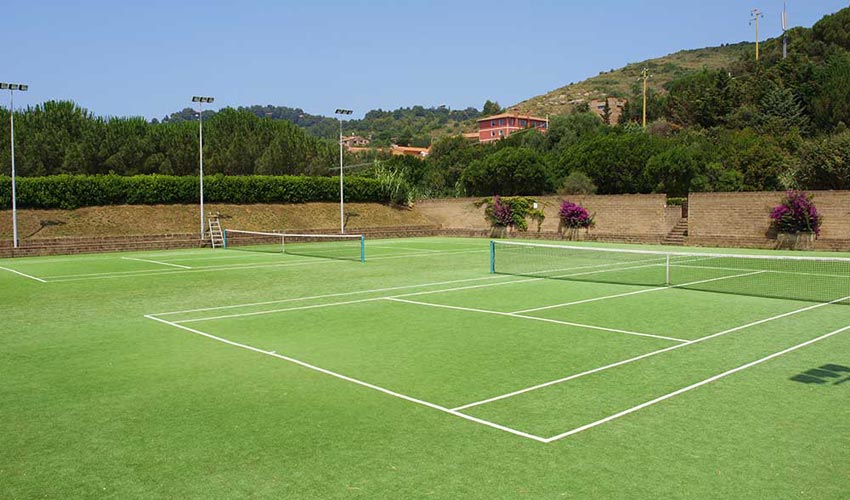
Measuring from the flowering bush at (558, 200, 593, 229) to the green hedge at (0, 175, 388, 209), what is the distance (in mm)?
15176

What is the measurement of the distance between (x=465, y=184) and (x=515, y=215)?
→ 1844cm

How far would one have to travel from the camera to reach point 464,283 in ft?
58.7

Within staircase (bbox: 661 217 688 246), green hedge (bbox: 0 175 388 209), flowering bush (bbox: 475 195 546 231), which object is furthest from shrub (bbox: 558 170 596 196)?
staircase (bbox: 661 217 688 246)

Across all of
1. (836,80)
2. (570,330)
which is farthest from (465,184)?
(570,330)

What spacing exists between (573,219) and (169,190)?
2359 cm

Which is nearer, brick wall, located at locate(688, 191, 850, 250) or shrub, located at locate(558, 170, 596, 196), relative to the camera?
brick wall, located at locate(688, 191, 850, 250)

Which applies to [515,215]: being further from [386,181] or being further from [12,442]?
[12,442]

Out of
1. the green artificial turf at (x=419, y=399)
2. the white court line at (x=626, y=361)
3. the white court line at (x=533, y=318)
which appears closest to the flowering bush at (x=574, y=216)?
the green artificial turf at (x=419, y=399)

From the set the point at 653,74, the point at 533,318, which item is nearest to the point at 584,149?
the point at 533,318

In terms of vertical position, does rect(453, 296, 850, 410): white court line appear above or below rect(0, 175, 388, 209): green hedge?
below

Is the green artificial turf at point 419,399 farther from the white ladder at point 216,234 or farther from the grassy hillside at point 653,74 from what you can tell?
the grassy hillside at point 653,74

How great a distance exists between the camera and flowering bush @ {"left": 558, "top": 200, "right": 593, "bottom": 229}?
126ft

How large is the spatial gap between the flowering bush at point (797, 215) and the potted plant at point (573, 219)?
10052mm

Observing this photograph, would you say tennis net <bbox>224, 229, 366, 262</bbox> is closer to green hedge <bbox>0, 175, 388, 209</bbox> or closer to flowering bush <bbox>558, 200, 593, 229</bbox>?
green hedge <bbox>0, 175, 388, 209</bbox>
